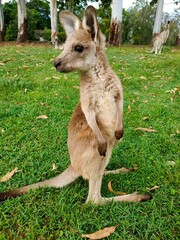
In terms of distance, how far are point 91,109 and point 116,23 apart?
10.3 m

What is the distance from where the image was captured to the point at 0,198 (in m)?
1.92

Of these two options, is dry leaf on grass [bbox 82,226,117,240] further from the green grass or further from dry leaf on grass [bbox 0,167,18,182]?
dry leaf on grass [bbox 0,167,18,182]

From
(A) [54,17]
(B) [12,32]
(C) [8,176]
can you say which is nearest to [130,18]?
(B) [12,32]

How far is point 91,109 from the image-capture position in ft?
6.59

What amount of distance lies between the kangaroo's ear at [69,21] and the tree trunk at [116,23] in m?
9.56

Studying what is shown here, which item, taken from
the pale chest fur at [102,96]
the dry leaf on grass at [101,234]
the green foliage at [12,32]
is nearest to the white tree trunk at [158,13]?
the green foliage at [12,32]

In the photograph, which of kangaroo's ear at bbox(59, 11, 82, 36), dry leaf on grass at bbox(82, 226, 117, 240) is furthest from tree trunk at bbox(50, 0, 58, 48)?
dry leaf on grass at bbox(82, 226, 117, 240)

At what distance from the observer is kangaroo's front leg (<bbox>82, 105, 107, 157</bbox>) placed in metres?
1.87

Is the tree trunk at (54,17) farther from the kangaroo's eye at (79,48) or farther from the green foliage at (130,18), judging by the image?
the kangaroo's eye at (79,48)

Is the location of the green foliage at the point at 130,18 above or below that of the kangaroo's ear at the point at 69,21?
above

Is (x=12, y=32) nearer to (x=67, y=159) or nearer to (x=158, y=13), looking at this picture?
(x=158, y=13)

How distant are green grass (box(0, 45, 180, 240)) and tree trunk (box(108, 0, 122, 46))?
6.85 metres

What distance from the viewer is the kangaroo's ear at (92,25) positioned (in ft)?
6.37

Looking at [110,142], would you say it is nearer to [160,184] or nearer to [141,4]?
[160,184]
